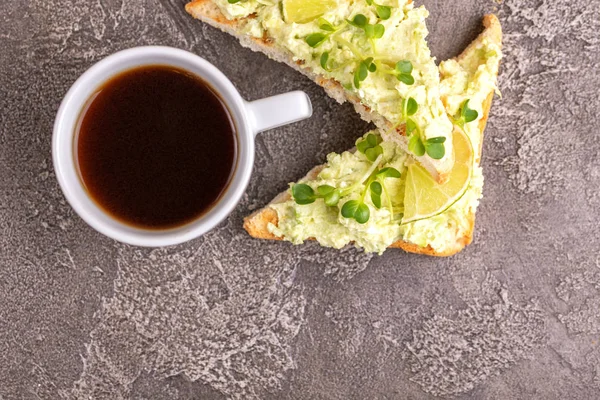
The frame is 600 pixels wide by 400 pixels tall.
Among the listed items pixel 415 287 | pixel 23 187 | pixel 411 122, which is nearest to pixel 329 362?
pixel 415 287

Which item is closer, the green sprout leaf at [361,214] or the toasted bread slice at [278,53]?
the green sprout leaf at [361,214]

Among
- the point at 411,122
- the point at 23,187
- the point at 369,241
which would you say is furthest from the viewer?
the point at 23,187

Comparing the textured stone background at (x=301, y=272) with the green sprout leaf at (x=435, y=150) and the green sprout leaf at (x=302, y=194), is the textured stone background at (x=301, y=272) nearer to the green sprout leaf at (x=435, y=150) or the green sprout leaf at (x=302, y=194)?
the green sprout leaf at (x=302, y=194)

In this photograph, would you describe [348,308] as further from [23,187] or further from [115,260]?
[23,187]

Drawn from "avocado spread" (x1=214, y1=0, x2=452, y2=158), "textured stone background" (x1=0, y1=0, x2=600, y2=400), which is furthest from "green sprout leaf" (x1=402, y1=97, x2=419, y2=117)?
"textured stone background" (x1=0, y1=0, x2=600, y2=400)

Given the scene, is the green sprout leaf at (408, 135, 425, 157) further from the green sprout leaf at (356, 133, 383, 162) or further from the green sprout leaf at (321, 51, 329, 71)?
the green sprout leaf at (321, 51, 329, 71)

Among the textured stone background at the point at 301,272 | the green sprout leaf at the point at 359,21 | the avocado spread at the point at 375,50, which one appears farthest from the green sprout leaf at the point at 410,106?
the textured stone background at the point at 301,272
